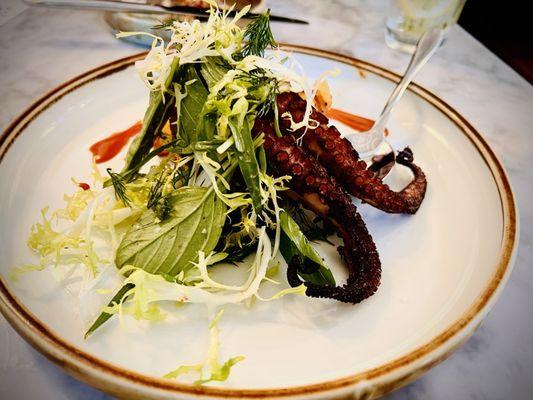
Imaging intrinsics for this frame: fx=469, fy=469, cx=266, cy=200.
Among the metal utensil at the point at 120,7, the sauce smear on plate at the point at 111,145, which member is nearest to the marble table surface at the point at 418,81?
the metal utensil at the point at 120,7

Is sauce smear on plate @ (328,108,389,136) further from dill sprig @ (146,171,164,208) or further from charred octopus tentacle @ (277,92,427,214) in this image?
dill sprig @ (146,171,164,208)

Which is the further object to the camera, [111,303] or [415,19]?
[415,19]

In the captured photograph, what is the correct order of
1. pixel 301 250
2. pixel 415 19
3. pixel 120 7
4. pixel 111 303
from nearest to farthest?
pixel 111 303 < pixel 301 250 < pixel 120 7 < pixel 415 19

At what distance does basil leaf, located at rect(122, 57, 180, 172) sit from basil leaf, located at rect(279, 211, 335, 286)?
0.52 meters

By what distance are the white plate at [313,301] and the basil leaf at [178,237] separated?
16 cm

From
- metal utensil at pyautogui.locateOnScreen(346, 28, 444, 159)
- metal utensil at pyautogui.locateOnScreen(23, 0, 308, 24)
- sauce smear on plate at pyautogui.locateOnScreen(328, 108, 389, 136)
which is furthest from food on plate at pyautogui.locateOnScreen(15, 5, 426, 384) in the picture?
metal utensil at pyautogui.locateOnScreen(23, 0, 308, 24)

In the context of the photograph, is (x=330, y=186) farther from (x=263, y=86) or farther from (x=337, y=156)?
(x=263, y=86)

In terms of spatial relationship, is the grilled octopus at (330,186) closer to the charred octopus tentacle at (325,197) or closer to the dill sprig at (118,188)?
the charred octopus tentacle at (325,197)

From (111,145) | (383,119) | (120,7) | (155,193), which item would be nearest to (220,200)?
(155,193)

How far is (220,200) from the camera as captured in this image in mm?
1386

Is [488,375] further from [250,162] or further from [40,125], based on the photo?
[40,125]

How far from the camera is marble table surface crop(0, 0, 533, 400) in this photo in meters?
1.29

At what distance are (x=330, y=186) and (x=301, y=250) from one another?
8.3 inches

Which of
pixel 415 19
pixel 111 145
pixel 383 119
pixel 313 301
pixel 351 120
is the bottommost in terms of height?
pixel 111 145
